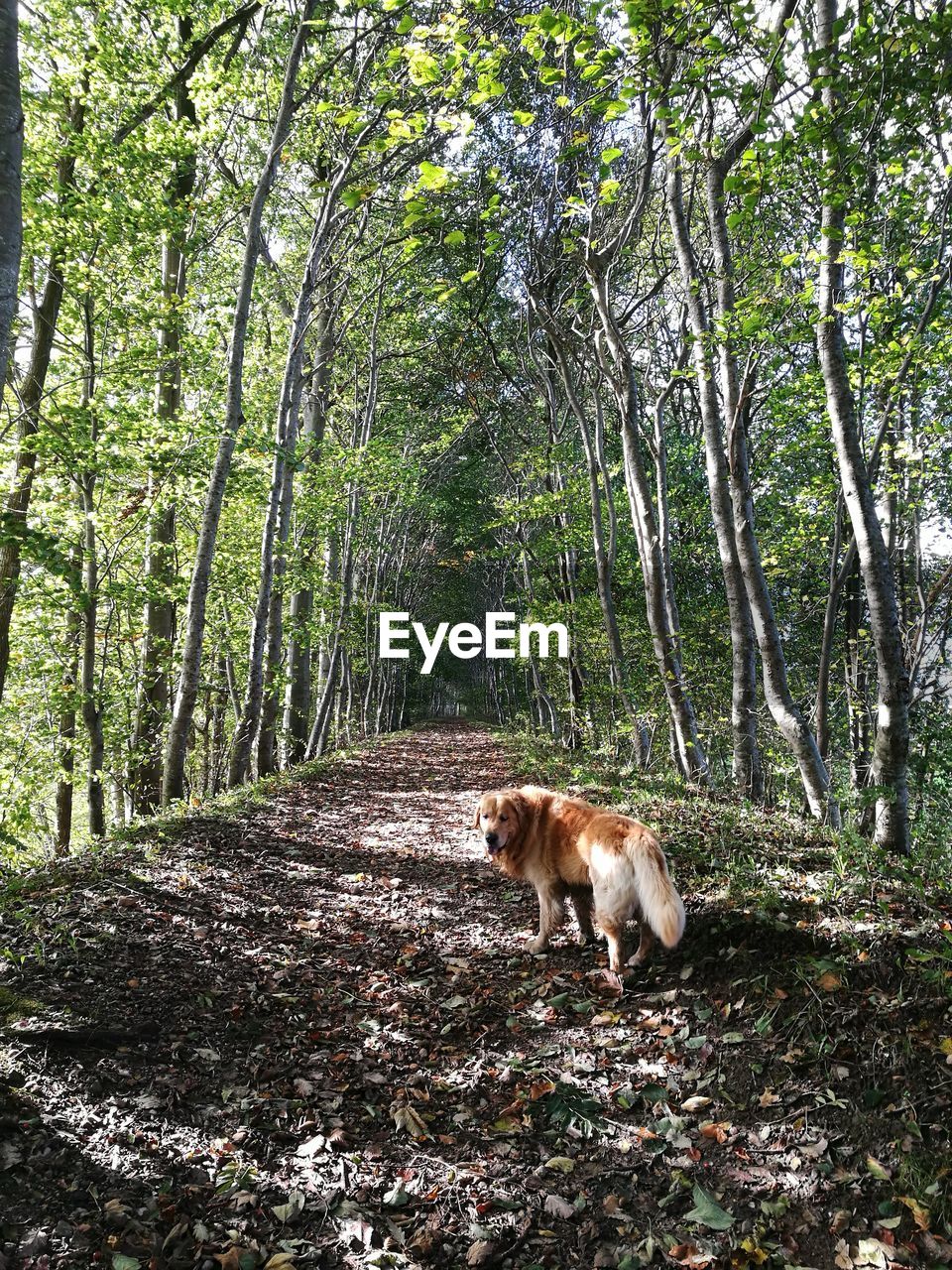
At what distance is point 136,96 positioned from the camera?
10875 millimetres

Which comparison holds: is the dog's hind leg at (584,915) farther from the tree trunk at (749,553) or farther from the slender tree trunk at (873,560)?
the tree trunk at (749,553)

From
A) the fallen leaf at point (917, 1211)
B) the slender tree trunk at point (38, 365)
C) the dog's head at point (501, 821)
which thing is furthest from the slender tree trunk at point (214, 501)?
the fallen leaf at point (917, 1211)

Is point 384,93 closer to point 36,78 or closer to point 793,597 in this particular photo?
point 36,78

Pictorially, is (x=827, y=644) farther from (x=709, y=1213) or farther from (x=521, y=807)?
(x=709, y=1213)

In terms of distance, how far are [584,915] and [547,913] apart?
0.31 m

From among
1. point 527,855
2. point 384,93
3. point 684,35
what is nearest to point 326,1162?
point 527,855

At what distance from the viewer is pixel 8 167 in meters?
3.77

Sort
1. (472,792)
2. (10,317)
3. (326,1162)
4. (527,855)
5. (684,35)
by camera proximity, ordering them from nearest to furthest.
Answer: (326,1162), (10,317), (684,35), (527,855), (472,792)

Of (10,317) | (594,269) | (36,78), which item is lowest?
(10,317)

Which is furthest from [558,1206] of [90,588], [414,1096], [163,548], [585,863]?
[163,548]

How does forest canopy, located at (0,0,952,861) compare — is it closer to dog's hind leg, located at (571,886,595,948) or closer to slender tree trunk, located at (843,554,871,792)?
slender tree trunk, located at (843,554,871,792)

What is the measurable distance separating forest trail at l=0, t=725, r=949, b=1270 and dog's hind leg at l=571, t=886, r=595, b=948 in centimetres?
19

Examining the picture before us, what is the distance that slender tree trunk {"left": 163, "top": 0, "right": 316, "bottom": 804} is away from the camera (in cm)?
952

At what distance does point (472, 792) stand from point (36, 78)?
1437 centimetres
